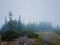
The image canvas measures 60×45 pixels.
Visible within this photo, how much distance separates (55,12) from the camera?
1.46 m

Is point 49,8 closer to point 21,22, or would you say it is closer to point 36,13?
point 36,13

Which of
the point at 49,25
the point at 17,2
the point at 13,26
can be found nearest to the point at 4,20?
the point at 13,26

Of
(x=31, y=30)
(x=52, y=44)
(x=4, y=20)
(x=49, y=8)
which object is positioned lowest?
(x=52, y=44)

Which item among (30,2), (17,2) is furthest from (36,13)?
(17,2)

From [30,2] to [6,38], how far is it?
0.53 m

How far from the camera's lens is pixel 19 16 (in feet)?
4.77

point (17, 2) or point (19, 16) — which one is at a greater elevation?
point (17, 2)

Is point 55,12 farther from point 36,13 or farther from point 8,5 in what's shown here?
point 8,5

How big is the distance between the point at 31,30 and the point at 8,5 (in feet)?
1.38

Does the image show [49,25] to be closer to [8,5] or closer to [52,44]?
[52,44]

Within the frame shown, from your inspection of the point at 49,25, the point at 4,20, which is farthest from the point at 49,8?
the point at 4,20

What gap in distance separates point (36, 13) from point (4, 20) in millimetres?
401

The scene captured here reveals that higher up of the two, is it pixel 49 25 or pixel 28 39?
pixel 49 25

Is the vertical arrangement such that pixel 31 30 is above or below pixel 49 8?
below
